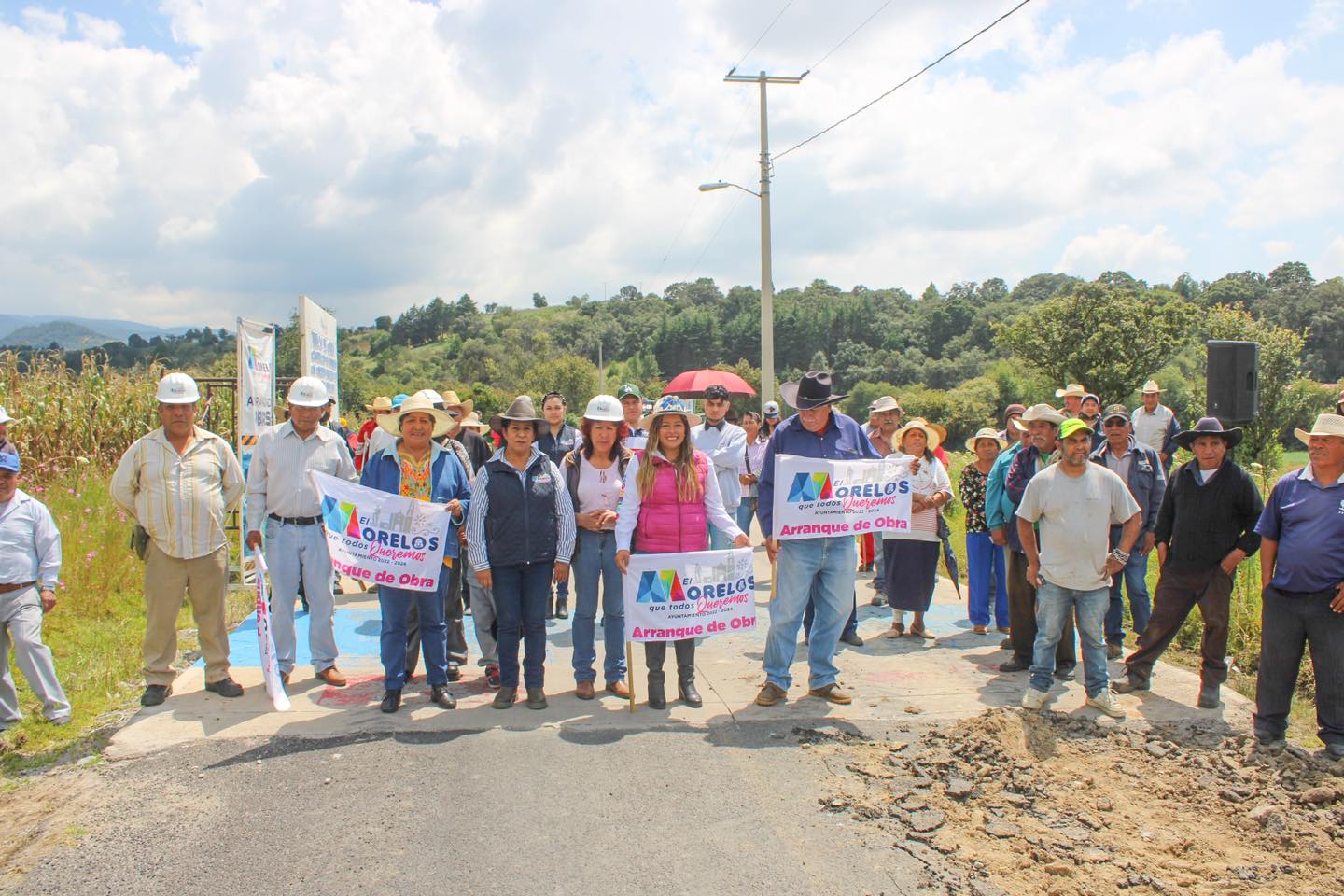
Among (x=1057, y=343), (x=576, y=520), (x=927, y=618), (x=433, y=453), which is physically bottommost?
(x=927, y=618)

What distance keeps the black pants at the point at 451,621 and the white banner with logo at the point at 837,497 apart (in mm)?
2526

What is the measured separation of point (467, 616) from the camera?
31.8 ft

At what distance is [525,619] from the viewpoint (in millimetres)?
6316

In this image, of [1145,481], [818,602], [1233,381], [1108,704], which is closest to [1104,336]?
[1233,381]

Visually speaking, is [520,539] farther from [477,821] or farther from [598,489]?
[477,821]

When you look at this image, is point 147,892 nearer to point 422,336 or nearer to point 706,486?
point 706,486

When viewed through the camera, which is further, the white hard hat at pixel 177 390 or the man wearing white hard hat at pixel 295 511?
the man wearing white hard hat at pixel 295 511

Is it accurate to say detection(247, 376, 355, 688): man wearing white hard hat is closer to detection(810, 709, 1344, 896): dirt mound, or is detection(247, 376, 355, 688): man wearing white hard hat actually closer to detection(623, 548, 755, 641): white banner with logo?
detection(623, 548, 755, 641): white banner with logo

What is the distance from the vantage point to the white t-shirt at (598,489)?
21.4 ft

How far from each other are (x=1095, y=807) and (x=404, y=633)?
4327 millimetres

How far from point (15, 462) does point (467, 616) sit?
4680 mm

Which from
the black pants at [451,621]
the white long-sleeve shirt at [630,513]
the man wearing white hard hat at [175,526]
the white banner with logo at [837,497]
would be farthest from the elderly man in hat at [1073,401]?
the man wearing white hard hat at [175,526]

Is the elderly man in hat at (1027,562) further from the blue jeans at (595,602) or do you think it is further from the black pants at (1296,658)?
the blue jeans at (595,602)

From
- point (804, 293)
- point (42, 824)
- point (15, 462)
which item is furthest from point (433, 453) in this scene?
point (804, 293)
